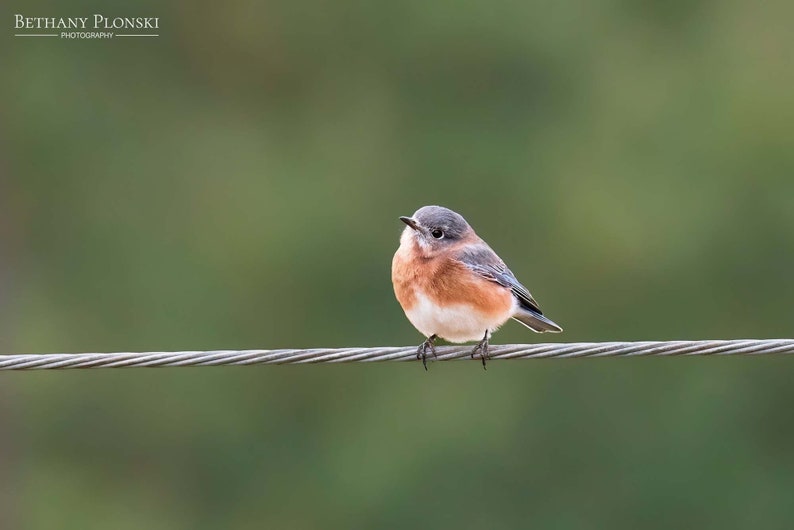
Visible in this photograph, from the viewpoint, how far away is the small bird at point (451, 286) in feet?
23.0

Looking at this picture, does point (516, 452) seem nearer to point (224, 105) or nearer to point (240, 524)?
point (240, 524)

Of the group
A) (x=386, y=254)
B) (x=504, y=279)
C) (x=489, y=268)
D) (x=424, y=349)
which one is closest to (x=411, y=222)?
(x=489, y=268)

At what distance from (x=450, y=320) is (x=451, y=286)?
0.17 m

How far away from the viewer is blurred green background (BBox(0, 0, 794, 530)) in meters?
16.5

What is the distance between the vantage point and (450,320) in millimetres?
7004

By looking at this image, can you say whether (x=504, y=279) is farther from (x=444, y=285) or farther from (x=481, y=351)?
(x=481, y=351)

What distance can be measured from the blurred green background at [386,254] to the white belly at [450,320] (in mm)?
7994

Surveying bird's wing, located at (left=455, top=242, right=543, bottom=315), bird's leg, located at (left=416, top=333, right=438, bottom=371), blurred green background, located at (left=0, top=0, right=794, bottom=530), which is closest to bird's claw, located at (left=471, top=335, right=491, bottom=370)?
Result: bird's leg, located at (left=416, top=333, right=438, bottom=371)

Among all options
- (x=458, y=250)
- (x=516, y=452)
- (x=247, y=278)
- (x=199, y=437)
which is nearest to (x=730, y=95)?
(x=516, y=452)

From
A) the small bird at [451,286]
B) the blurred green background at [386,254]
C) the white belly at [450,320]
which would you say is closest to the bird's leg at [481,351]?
the small bird at [451,286]

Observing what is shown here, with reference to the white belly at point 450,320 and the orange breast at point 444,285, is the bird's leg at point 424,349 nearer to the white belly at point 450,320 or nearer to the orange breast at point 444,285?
the white belly at point 450,320

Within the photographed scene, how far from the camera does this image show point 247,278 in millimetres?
17641

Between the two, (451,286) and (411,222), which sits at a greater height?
(411,222)

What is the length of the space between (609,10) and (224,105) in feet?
18.5
